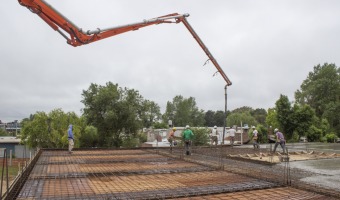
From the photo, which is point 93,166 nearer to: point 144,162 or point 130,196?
point 144,162

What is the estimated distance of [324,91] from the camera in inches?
1613

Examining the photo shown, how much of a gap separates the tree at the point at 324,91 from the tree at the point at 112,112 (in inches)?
938

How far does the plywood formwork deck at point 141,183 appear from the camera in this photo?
585 cm

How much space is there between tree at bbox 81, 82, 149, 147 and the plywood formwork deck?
18204 millimetres

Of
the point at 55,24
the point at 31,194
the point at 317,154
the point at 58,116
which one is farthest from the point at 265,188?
the point at 58,116

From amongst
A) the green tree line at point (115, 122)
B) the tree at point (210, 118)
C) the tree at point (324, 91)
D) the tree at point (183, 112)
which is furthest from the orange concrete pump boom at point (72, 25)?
the tree at point (210, 118)

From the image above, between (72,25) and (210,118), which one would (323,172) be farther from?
(210,118)

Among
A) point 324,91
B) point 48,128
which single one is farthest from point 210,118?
point 48,128

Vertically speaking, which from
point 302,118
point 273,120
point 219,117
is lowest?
point 273,120

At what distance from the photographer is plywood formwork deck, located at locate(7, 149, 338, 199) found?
5.85 meters

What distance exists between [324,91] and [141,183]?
3988 centimetres

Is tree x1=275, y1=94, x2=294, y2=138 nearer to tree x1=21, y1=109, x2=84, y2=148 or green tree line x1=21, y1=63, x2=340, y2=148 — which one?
green tree line x1=21, y1=63, x2=340, y2=148

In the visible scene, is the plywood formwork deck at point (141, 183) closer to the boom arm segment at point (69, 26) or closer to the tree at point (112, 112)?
the boom arm segment at point (69, 26)

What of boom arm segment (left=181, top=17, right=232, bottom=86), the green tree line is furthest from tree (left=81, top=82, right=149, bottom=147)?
boom arm segment (left=181, top=17, right=232, bottom=86)
